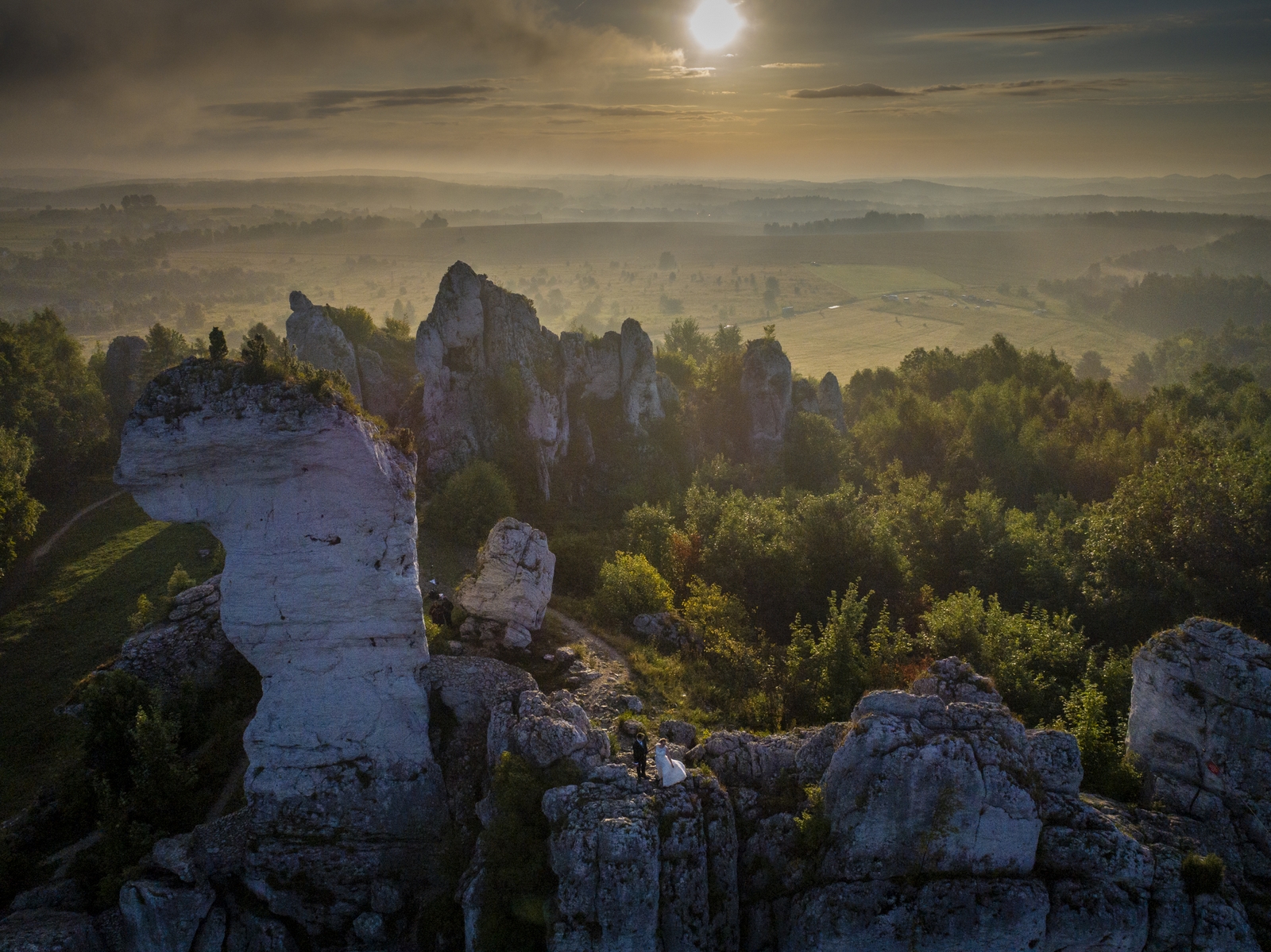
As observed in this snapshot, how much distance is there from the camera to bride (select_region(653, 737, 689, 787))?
16.0 meters

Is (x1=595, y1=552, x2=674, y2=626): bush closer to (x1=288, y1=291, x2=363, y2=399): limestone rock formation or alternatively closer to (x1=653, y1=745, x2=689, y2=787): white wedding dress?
(x1=653, y1=745, x2=689, y2=787): white wedding dress

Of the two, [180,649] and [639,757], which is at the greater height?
[639,757]

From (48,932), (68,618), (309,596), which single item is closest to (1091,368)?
(309,596)

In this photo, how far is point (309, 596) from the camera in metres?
17.7

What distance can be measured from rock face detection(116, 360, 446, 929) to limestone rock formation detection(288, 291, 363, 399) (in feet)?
85.2

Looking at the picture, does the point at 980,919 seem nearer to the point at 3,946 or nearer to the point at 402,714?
the point at 402,714

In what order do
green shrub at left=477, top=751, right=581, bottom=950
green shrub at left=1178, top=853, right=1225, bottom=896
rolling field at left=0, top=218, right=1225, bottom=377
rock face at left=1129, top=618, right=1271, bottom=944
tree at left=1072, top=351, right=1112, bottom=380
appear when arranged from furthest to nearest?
rolling field at left=0, top=218, right=1225, bottom=377 → tree at left=1072, top=351, right=1112, bottom=380 → rock face at left=1129, top=618, right=1271, bottom=944 → green shrub at left=477, top=751, right=581, bottom=950 → green shrub at left=1178, top=853, right=1225, bottom=896

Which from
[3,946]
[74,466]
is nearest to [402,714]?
[3,946]

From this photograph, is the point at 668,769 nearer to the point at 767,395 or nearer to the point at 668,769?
the point at 668,769

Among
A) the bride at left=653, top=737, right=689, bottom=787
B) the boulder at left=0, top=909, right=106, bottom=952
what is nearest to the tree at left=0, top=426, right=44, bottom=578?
the boulder at left=0, top=909, right=106, bottom=952

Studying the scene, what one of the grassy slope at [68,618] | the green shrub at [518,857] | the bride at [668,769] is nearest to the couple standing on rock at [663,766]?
the bride at [668,769]

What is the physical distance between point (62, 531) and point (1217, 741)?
45.9 m

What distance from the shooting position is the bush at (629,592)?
90.2 feet

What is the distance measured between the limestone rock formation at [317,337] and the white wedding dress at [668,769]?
32494mm
